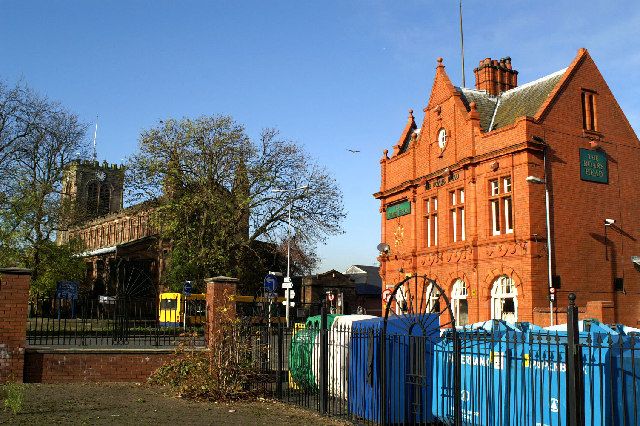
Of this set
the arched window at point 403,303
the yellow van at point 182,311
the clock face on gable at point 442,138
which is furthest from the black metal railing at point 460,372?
the clock face on gable at point 442,138

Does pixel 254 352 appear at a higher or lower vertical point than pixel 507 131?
lower

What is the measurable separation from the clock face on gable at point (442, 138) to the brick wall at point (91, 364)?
20898 mm

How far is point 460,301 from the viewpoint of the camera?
3131 centimetres

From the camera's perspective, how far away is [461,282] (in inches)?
1224

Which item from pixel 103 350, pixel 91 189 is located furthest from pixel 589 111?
pixel 91 189

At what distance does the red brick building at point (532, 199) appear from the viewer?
27.1m

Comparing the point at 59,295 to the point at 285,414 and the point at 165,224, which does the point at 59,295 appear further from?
the point at 165,224

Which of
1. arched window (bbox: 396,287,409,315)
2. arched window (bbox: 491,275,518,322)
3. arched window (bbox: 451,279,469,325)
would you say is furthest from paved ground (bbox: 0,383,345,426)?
arched window (bbox: 451,279,469,325)

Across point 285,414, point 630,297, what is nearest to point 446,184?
point 630,297

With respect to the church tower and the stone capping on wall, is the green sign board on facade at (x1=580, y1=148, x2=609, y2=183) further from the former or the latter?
the church tower

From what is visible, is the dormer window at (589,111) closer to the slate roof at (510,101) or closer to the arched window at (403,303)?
the slate roof at (510,101)

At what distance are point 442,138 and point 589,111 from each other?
6.92m

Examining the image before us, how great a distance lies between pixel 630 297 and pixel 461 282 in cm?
731

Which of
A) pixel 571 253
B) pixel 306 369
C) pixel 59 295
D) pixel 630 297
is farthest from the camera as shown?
pixel 630 297
